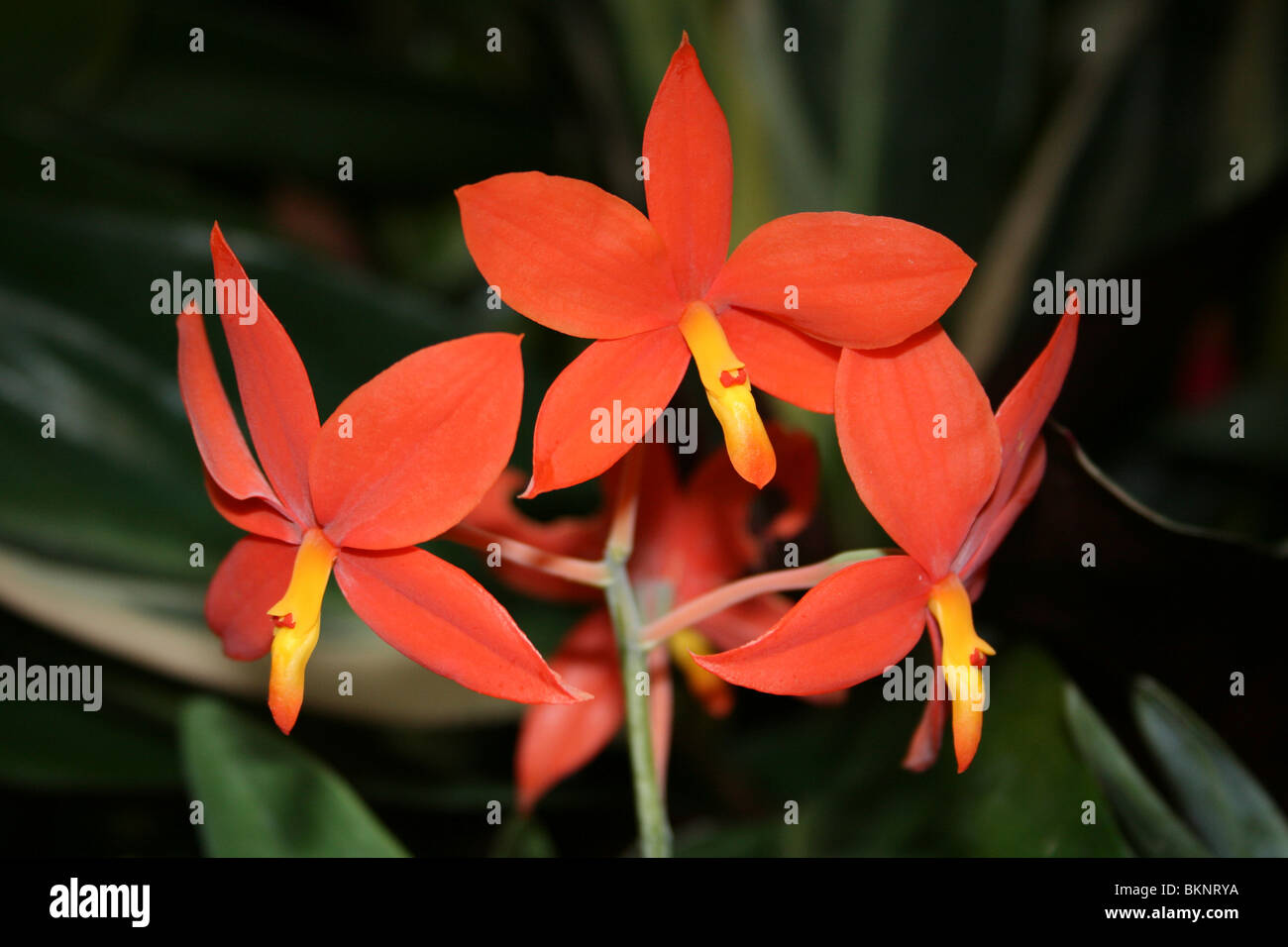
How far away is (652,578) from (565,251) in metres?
0.24

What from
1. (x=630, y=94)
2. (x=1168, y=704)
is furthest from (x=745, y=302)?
(x=630, y=94)

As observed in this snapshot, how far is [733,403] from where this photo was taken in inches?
13.5

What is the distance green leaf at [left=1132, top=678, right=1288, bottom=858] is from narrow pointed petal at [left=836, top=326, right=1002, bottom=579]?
0.18m

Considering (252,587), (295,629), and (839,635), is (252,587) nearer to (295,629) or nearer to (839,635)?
(295,629)

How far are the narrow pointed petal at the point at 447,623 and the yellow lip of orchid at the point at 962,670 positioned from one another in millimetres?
132

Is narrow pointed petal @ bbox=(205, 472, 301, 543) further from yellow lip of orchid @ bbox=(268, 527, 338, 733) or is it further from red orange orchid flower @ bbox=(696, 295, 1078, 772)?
red orange orchid flower @ bbox=(696, 295, 1078, 772)

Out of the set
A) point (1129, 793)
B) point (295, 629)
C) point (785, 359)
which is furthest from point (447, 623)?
point (1129, 793)

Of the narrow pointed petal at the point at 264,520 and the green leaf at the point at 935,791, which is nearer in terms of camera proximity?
the narrow pointed petal at the point at 264,520

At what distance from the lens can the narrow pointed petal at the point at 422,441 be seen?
31cm

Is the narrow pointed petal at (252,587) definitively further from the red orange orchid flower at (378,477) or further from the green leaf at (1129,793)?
the green leaf at (1129,793)

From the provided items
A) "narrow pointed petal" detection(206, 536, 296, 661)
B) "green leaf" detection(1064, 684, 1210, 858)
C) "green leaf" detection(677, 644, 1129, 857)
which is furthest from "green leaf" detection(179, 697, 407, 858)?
"green leaf" detection(1064, 684, 1210, 858)

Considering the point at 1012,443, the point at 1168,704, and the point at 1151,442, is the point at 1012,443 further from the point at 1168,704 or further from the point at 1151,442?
the point at 1151,442

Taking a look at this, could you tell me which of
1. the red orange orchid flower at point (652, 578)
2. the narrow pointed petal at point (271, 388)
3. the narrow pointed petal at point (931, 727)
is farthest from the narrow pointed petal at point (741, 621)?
the narrow pointed petal at point (271, 388)

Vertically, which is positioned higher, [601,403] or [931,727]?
[601,403]
